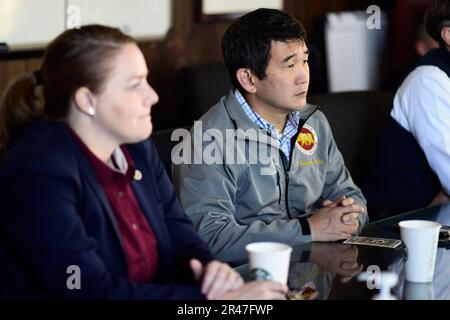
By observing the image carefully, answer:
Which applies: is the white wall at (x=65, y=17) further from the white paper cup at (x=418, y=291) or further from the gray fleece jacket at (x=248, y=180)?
the white paper cup at (x=418, y=291)

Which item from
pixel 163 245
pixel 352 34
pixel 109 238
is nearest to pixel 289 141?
pixel 163 245

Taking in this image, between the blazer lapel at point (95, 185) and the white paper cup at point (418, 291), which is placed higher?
the blazer lapel at point (95, 185)

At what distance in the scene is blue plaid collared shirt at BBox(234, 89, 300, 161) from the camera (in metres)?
2.49

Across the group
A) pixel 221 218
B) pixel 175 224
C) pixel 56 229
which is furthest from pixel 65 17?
pixel 56 229

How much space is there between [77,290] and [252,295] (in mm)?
328

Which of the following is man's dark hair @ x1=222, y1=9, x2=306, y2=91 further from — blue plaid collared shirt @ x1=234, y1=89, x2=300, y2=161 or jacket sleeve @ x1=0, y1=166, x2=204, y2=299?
jacket sleeve @ x1=0, y1=166, x2=204, y2=299

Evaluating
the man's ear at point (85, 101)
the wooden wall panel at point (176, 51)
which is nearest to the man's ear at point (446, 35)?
the man's ear at point (85, 101)

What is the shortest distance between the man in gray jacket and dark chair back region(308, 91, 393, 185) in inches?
14.3

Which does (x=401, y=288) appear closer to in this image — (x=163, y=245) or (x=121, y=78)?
(x=163, y=245)

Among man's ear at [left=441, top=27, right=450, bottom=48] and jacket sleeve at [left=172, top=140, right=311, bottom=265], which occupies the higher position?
man's ear at [left=441, top=27, right=450, bottom=48]

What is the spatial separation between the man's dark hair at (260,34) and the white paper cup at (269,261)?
941 millimetres

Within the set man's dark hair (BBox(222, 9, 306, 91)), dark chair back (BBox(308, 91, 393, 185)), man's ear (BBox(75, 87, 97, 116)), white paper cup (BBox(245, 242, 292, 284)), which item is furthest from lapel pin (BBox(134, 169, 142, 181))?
dark chair back (BBox(308, 91, 393, 185))

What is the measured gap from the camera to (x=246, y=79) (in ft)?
8.39

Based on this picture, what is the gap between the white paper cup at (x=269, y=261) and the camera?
1634 mm
